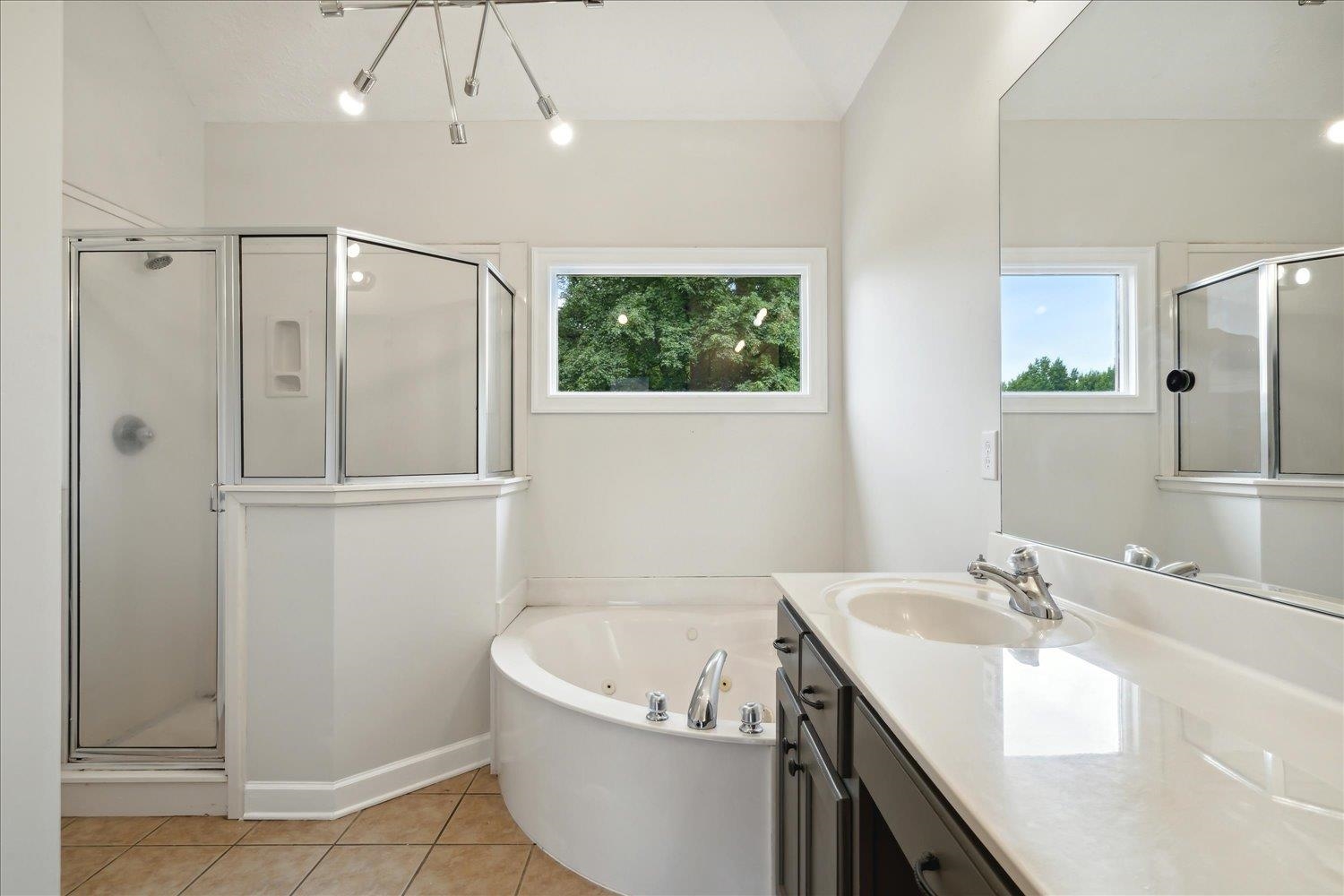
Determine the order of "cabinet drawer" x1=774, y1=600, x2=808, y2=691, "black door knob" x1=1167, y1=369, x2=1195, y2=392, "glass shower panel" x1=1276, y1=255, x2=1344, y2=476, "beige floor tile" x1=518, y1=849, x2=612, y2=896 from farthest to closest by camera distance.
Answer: "beige floor tile" x1=518, y1=849, x2=612, y2=896 → "cabinet drawer" x1=774, y1=600, x2=808, y2=691 → "black door knob" x1=1167, y1=369, x2=1195, y2=392 → "glass shower panel" x1=1276, y1=255, x2=1344, y2=476

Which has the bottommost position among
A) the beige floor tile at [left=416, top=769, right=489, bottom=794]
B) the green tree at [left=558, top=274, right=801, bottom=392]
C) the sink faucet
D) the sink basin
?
the beige floor tile at [left=416, top=769, right=489, bottom=794]

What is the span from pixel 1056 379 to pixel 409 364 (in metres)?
2.09

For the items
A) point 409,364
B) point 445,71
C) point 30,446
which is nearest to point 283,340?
point 409,364

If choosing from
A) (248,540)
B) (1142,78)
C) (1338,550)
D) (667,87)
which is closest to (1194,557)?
(1338,550)

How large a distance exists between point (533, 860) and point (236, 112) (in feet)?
10.7

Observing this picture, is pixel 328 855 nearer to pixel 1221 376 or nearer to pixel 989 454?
pixel 989 454

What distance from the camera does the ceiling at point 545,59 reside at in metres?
2.53

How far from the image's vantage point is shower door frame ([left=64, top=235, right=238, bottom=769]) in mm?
2109

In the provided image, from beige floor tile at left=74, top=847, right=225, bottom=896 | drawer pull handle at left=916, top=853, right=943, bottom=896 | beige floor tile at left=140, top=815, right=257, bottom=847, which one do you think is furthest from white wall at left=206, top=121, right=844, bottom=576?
drawer pull handle at left=916, top=853, right=943, bottom=896

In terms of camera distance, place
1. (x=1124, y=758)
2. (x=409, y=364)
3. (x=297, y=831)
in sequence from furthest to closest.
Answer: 1. (x=409, y=364)
2. (x=297, y=831)
3. (x=1124, y=758)

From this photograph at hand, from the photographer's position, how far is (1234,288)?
2.99 feet

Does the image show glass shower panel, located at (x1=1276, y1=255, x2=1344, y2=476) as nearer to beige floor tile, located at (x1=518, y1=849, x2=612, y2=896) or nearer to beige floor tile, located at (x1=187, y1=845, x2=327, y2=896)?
beige floor tile, located at (x1=518, y1=849, x2=612, y2=896)

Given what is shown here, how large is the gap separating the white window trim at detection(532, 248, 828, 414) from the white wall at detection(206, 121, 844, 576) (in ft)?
0.16

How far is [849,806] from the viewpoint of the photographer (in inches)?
39.6
